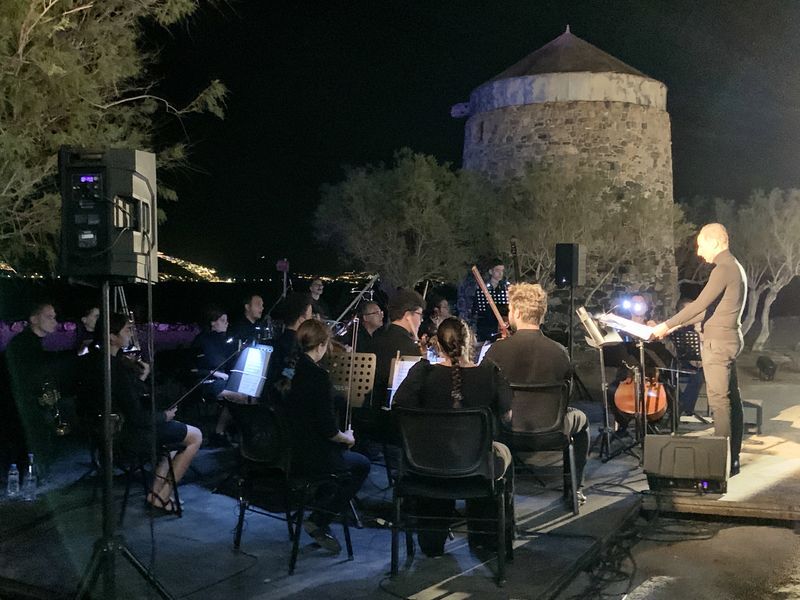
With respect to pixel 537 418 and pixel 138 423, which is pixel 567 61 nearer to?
pixel 537 418

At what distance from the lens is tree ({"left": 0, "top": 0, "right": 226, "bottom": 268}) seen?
5.41 metres

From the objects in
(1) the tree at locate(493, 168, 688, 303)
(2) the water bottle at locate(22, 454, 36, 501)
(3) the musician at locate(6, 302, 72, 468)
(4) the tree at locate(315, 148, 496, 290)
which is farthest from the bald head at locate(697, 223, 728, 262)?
(1) the tree at locate(493, 168, 688, 303)

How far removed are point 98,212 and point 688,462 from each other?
13.7ft

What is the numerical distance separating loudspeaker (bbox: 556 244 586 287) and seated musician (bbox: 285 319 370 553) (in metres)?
3.80

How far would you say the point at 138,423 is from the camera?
5.11 meters

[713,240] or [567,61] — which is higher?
[567,61]

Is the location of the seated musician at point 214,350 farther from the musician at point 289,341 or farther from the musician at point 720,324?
the musician at point 720,324

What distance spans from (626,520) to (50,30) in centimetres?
518

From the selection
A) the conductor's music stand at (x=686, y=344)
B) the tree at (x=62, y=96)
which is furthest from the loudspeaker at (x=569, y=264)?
the tree at (x=62, y=96)

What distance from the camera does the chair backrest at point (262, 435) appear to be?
4.40m

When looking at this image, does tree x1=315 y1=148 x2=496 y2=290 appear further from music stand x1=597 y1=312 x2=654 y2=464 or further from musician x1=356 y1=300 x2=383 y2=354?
music stand x1=597 y1=312 x2=654 y2=464

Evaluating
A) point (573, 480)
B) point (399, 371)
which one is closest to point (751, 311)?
point (573, 480)

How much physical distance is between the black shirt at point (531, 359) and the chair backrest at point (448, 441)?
1141mm

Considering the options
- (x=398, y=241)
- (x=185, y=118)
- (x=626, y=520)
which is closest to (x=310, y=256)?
(x=398, y=241)
